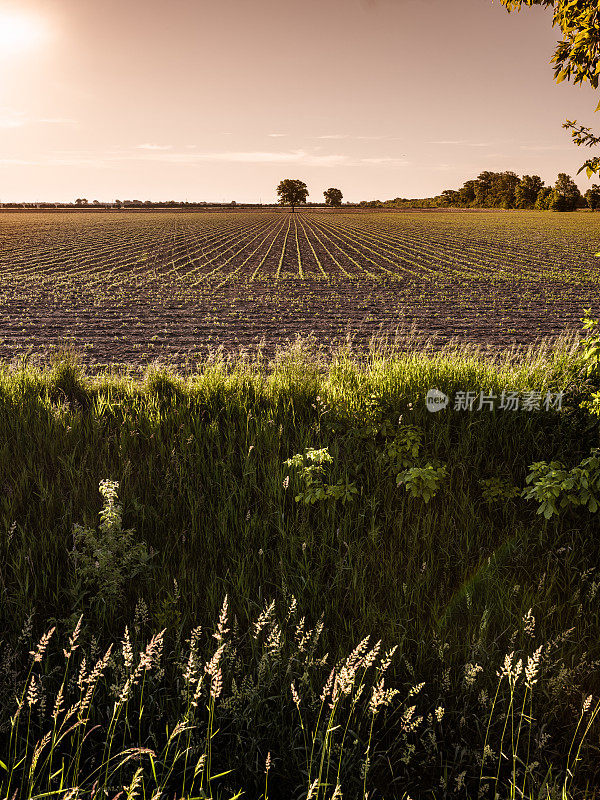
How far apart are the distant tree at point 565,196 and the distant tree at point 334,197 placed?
71653 millimetres

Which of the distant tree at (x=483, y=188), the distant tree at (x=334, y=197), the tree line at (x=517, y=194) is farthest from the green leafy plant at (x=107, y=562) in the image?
the distant tree at (x=334, y=197)

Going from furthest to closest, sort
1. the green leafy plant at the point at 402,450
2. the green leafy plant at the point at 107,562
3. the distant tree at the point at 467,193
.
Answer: the distant tree at the point at 467,193
the green leafy plant at the point at 402,450
the green leafy plant at the point at 107,562

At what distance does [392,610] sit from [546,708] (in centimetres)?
83

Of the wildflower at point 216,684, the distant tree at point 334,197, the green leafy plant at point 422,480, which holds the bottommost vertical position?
the green leafy plant at point 422,480

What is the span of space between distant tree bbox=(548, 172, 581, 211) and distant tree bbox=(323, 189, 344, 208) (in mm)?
71653

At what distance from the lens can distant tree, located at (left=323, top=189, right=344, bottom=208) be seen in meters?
172

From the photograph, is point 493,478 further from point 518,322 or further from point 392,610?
point 518,322

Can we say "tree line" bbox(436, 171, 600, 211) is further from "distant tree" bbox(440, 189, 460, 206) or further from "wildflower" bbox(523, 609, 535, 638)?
"wildflower" bbox(523, 609, 535, 638)

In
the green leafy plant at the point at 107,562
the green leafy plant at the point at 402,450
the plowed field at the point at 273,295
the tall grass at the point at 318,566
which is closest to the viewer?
the tall grass at the point at 318,566

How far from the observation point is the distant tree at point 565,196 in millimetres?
113000

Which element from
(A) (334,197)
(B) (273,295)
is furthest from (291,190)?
(B) (273,295)

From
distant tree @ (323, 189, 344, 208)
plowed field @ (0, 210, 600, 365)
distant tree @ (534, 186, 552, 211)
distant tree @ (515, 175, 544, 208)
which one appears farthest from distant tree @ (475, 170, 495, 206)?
plowed field @ (0, 210, 600, 365)

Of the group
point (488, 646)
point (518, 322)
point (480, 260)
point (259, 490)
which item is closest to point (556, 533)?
point (488, 646)

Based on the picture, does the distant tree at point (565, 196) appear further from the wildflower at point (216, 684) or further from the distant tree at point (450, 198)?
the wildflower at point (216, 684)
